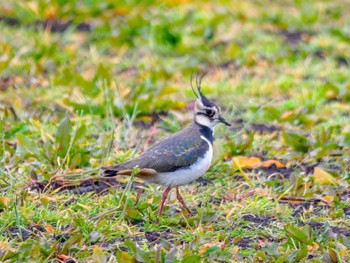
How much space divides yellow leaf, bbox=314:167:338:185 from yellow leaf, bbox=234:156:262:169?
479mm

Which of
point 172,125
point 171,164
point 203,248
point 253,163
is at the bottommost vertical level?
point 172,125

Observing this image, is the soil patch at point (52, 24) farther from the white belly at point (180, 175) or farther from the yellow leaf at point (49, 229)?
the yellow leaf at point (49, 229)

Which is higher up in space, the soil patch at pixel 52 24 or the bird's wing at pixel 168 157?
the bird's wing at pixel 168 157

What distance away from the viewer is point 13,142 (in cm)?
598

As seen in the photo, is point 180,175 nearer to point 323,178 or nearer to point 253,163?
point 253,163

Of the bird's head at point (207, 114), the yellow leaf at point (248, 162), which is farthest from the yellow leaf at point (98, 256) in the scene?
the yellow leaf at point (248, 162)

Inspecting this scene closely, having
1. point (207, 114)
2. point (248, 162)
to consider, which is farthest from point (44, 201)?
point (248, 162)

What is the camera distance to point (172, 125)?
6.66 meters

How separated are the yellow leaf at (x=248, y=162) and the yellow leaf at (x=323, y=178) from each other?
0.48 meters

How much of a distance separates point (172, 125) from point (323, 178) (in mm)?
1708

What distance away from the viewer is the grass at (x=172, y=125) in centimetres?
441

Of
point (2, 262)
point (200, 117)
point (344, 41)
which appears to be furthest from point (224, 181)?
point (344, 41)

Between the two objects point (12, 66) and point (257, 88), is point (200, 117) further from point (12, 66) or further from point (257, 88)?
point (12, 66)

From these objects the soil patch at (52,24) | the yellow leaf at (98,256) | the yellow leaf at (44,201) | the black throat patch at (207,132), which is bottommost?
the soil patch at (52,24)
